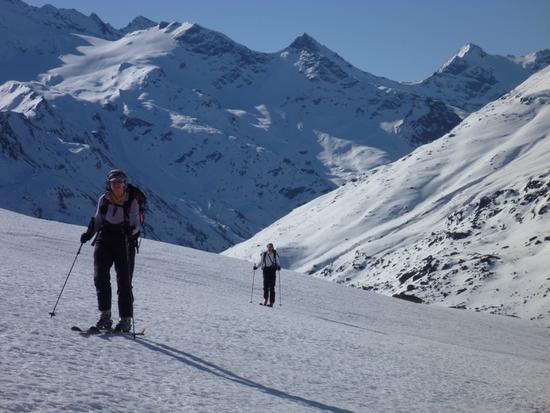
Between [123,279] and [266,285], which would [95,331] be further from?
[266,285]

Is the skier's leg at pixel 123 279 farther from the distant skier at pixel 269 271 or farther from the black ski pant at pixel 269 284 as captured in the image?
the black ski pant at pixel 269 284

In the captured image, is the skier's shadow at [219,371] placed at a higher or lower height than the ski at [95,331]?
lower

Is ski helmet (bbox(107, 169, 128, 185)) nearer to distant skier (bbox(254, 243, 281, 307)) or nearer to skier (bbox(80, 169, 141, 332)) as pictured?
skier (bbox(80, 169, 141, 332))

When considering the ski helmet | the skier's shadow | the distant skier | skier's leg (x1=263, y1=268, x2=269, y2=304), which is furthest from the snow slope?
the distant skier

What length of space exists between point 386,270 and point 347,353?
18276 cm

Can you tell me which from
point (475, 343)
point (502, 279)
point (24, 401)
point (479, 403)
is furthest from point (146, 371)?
point (502, 279)

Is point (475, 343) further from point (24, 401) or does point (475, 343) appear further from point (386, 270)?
point (386, 270)

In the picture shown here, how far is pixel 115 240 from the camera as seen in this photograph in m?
11.0

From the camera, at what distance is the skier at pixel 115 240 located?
35.7ft

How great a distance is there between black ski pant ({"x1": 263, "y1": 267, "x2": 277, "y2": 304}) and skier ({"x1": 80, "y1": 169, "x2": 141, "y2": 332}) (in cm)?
1275

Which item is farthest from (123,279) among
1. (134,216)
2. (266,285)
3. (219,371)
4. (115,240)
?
(266,285)

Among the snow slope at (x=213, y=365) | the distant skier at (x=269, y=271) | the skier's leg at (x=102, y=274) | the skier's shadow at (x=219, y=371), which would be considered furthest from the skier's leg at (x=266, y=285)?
the skier's shadow at (x=219, y=371)

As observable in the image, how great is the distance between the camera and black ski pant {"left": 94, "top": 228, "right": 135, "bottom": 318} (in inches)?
429

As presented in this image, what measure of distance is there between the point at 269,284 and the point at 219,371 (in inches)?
571
